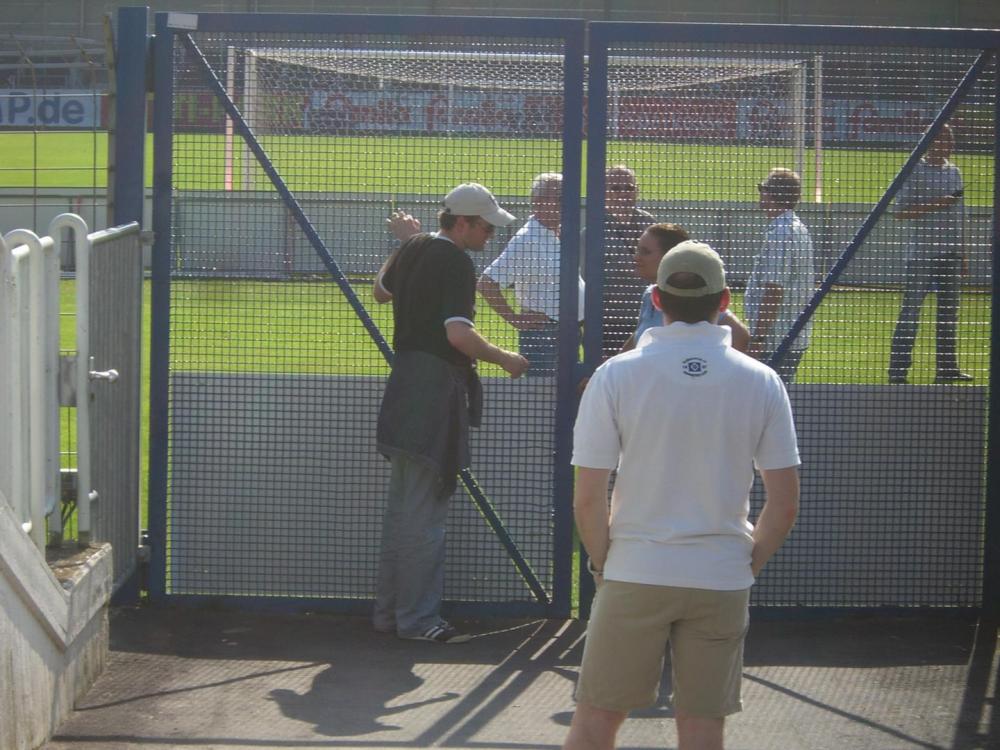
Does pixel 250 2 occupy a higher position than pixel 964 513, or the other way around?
pixel 250 2

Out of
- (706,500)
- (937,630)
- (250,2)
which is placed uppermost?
(250,2)

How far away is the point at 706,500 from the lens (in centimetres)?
344

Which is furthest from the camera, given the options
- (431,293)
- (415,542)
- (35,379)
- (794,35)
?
(794,35)

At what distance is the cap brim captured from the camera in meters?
5.59

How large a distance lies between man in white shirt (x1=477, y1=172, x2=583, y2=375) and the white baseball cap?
0.44m

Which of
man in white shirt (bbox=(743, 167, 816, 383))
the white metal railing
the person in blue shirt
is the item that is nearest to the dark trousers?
man in white shirt (bbox=(743, 167, 816, 383))

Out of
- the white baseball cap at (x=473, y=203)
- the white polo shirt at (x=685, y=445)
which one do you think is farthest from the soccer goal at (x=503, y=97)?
the white polo shirt at (x=685, y=445)

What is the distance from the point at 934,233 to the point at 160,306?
11.3ft

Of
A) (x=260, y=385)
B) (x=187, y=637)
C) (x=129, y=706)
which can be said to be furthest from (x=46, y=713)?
(x=260, y=385)

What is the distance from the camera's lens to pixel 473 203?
5559mm

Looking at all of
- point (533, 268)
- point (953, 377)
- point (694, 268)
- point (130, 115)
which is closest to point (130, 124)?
point (130, 115)

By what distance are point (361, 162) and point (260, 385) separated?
1.08 m

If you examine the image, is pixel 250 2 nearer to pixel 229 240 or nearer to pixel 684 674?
pixel 229 240

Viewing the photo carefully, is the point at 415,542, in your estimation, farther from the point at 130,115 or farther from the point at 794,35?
the point at 794,35
